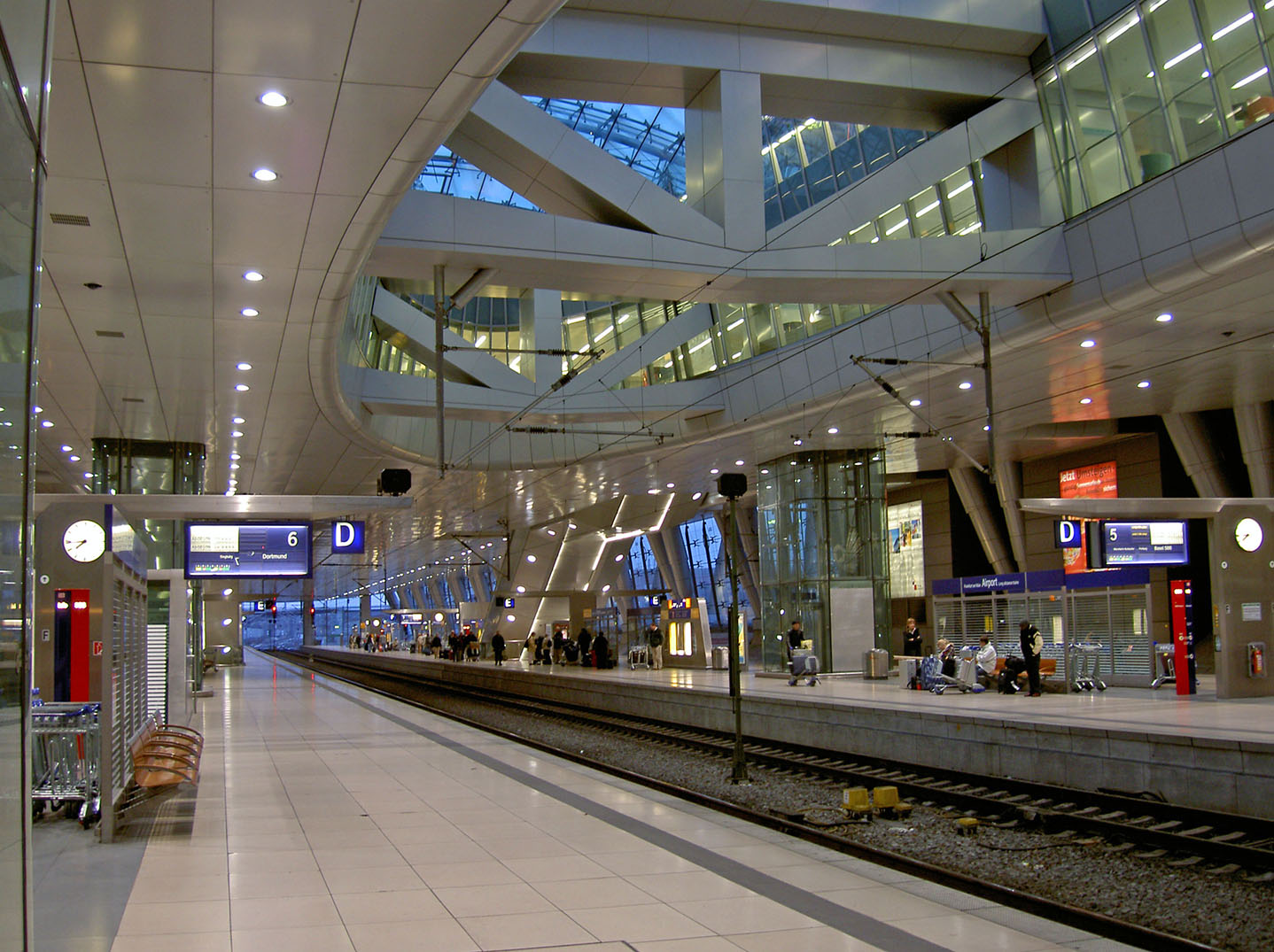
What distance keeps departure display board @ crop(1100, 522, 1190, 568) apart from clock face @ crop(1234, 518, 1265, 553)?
5.23 feet

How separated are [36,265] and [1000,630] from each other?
80.7ft

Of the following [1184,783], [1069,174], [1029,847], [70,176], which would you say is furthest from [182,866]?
[1069,174]

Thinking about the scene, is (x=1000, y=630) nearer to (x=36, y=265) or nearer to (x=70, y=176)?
(x=70, y=176)

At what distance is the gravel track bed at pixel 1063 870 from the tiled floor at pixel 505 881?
116 centimetres

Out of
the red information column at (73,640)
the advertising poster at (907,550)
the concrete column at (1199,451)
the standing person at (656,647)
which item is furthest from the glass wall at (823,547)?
the red information column at (73,640)

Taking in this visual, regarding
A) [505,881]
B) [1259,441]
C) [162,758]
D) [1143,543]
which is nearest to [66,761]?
[162,758]

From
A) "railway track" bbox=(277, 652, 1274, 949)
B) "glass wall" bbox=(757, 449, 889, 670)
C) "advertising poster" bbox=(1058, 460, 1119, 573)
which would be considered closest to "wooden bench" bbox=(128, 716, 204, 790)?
"railway track" bbox=(277, 652, 1274, 949)

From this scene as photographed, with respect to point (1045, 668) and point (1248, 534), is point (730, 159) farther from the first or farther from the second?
point (1045, 668)

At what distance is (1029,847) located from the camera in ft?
32.3

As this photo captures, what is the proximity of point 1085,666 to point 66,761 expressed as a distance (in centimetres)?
1848

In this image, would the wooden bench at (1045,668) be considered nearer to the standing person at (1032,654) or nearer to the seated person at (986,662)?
the seated person at (986,662)

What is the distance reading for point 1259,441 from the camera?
2647 centimetres

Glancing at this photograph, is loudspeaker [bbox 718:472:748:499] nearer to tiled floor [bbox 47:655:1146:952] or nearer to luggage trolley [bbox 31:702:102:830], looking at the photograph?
tiled floor [bbox 47:655:1146:952]

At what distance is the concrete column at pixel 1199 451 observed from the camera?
28406 mm
